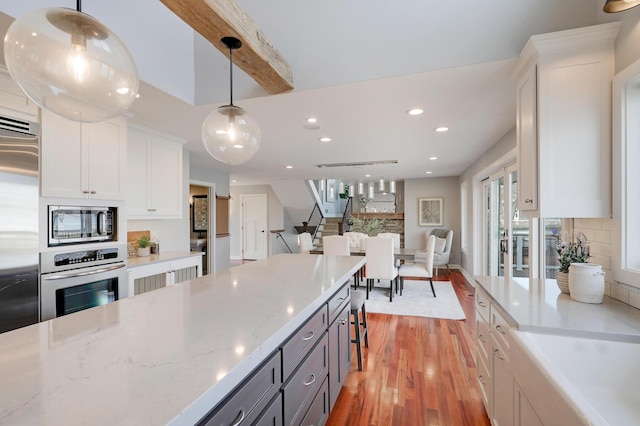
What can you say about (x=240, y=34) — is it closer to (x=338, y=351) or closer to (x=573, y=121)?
(x=573, y=121)

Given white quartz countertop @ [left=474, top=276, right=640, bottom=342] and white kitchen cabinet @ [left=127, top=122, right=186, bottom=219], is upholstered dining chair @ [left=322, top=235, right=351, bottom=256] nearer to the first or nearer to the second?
white kitchen cabinet @ [left=127, top=122, right=186, bottom=219]

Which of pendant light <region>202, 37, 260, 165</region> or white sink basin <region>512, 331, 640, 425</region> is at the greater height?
pendant light <region>202, 37, 260, 165</region>

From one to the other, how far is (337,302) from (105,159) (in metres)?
2.47

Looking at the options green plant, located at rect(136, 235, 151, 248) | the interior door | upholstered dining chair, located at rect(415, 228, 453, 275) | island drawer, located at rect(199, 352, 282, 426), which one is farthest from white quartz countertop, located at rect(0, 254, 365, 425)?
the interior door

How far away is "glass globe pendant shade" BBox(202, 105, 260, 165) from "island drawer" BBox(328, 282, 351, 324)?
115cm

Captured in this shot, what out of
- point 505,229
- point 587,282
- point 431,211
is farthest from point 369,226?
point 587,282

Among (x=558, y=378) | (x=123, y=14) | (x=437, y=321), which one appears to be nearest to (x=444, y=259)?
(x=437, y=321)

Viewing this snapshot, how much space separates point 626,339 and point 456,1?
2141mm

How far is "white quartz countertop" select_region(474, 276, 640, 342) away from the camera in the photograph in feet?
4.27

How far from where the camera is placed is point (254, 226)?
9695 millimetres

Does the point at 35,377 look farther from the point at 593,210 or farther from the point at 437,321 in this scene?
the point at 437,321

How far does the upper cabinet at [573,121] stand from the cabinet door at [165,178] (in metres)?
3.74

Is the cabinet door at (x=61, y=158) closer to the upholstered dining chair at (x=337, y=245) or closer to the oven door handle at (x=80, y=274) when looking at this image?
the oven door handle at (x=80, y=274)

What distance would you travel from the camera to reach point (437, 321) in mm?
3928
